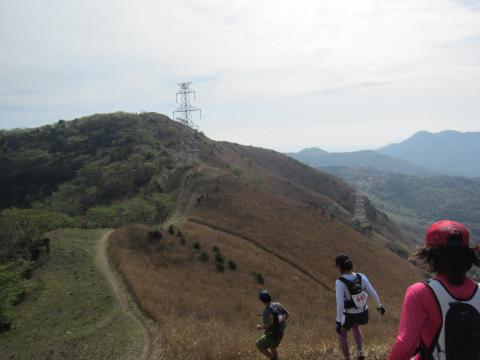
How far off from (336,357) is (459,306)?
25.2ft

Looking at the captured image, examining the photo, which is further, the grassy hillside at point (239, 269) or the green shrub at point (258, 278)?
the green shrub at point (258, 278)

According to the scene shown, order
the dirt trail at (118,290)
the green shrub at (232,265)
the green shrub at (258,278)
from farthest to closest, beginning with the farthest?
the green shrub at (232,265)
the green shrub at (258,278)
the dirt trail at (118,290)

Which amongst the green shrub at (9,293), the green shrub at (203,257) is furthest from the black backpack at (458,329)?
the green shrub at (203,257)

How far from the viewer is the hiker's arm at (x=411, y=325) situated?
4168mm

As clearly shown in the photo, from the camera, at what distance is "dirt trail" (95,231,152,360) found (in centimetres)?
1539

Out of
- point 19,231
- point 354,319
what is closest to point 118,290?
point 19,231

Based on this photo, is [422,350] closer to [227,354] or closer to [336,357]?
[336,357]

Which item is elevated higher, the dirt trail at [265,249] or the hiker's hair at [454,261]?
the hiker's hair at [454,261]

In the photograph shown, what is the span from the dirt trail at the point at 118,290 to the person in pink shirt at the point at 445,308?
1203 cm

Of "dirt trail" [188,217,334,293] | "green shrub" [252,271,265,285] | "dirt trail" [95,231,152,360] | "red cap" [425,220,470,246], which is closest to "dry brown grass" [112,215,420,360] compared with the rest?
"green shrub" [252,271,265,285]

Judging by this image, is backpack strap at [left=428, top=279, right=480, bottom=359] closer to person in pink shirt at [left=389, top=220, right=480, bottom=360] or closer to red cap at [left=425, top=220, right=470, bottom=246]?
person in pink shirt at [left=389, top=220, right=480, bottom=360]

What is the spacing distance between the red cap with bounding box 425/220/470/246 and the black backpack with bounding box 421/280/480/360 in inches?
19.4

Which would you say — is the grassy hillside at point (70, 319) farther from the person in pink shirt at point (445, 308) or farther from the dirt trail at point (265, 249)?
the dirt trail at point (265, 249)

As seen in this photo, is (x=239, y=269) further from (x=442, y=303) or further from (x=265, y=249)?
(x=442, y=303)
